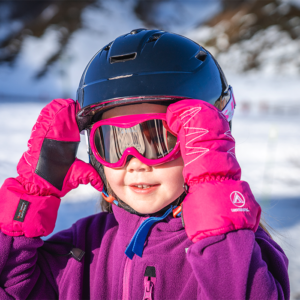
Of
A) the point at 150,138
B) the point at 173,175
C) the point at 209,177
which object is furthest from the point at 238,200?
the point at 150,138

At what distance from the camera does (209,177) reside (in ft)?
3.82

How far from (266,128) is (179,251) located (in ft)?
27.6

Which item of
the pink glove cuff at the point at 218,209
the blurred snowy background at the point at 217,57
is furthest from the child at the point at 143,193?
the blurred snowy background at the point at 217,57

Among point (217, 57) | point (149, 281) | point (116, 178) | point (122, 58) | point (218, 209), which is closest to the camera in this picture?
point (218, 209)

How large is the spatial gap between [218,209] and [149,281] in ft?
1.59

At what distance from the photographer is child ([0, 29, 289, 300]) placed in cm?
109

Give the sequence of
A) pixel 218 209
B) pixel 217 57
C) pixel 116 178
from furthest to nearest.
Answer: pixel 217 57
pixel 116 178
pixel 218 209

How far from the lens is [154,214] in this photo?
145 centimetres

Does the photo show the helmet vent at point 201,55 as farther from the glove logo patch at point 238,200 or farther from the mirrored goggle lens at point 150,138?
the glove logo patch at point 238,200

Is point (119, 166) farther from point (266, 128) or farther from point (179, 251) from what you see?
point (266, 128)

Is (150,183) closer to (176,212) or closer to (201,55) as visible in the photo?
(176,212)

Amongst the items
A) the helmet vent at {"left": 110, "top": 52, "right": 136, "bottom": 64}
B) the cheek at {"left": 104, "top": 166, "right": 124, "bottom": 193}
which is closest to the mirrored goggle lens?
the cheek at {"left": 104, "top": 166, "right": 124, "bottom": 193}

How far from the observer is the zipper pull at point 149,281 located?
1272 mm

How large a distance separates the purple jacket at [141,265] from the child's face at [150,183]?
0.13 meters
